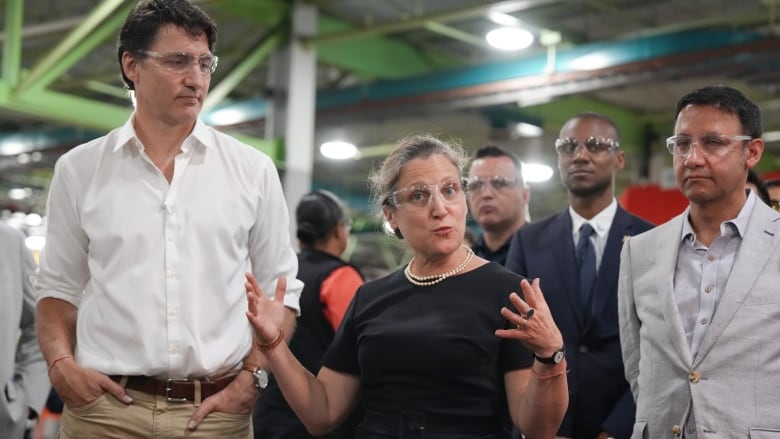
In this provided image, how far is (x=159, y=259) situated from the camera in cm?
254

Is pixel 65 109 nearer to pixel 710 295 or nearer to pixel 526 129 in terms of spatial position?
pixel 526 129

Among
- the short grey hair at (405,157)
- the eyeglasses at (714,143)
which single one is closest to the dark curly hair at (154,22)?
the short grey hair at (405,157)

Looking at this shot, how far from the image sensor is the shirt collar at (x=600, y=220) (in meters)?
3.63

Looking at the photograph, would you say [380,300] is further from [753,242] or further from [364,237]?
[364,237]

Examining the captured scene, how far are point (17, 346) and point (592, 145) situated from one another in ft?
7.33

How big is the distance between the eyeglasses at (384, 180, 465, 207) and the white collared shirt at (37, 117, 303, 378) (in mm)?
372

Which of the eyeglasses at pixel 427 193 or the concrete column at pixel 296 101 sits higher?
the concrete column at pixel 296 101

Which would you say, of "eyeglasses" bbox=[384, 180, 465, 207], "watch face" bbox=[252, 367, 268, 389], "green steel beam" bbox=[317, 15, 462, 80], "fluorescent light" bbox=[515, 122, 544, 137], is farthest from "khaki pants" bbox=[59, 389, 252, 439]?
"fluorescent light" bbox=[515, 122, 544, 137]

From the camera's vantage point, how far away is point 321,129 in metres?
11.3

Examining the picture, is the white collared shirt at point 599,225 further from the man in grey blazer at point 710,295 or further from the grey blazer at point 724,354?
the grey blazer at point 724,354

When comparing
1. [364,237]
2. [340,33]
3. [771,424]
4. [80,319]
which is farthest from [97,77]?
[771,424]

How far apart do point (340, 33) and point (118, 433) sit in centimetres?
699

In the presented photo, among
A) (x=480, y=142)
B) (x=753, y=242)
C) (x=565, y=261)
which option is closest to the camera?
(x=753, y=242)

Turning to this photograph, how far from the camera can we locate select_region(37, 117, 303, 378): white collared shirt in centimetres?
252
